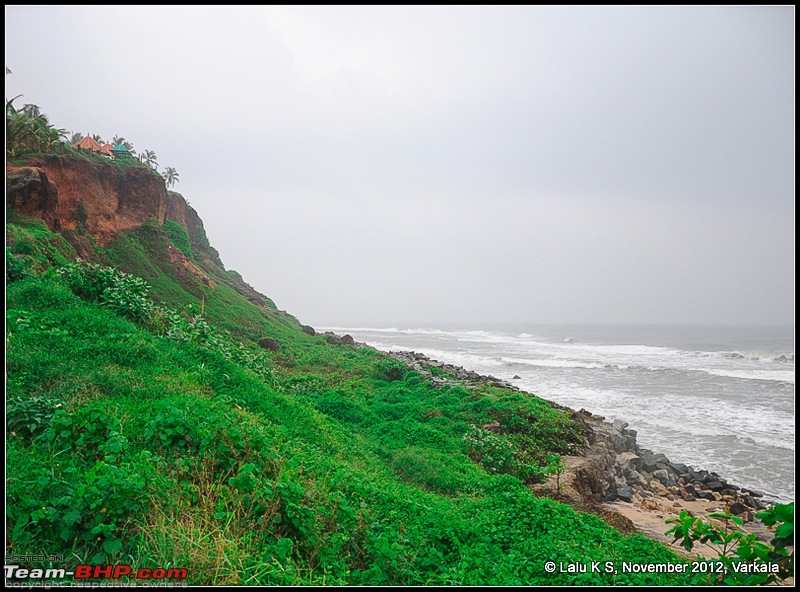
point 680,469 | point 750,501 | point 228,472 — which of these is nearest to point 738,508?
point 750,501

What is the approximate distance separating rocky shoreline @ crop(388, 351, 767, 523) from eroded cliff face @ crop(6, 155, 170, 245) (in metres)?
19.3

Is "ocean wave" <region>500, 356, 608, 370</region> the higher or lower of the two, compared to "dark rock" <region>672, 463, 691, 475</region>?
lower

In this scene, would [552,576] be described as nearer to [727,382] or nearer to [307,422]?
[307,422]

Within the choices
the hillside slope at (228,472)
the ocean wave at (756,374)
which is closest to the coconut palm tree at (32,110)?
the hillside slope at (228,472)

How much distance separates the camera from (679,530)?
10.4 ft

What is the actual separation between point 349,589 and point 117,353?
5336 millimetres

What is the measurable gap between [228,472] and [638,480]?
391 inches

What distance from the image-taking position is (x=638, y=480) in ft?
33.8

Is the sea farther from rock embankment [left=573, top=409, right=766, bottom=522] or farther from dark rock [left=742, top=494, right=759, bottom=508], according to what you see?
rock embankment [left=573, top=409, right=766, bottom=522]

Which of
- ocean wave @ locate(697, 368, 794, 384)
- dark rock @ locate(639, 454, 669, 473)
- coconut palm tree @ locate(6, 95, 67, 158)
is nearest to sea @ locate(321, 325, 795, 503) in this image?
ocean wave @ locate(697, 368, 794, 384)

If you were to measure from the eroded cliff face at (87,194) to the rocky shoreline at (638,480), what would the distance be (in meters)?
19.3

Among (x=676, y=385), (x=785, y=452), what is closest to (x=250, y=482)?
(x=785, y=452)

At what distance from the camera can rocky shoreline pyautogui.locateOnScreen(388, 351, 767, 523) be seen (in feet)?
29.4

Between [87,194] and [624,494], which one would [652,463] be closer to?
[624,494]
